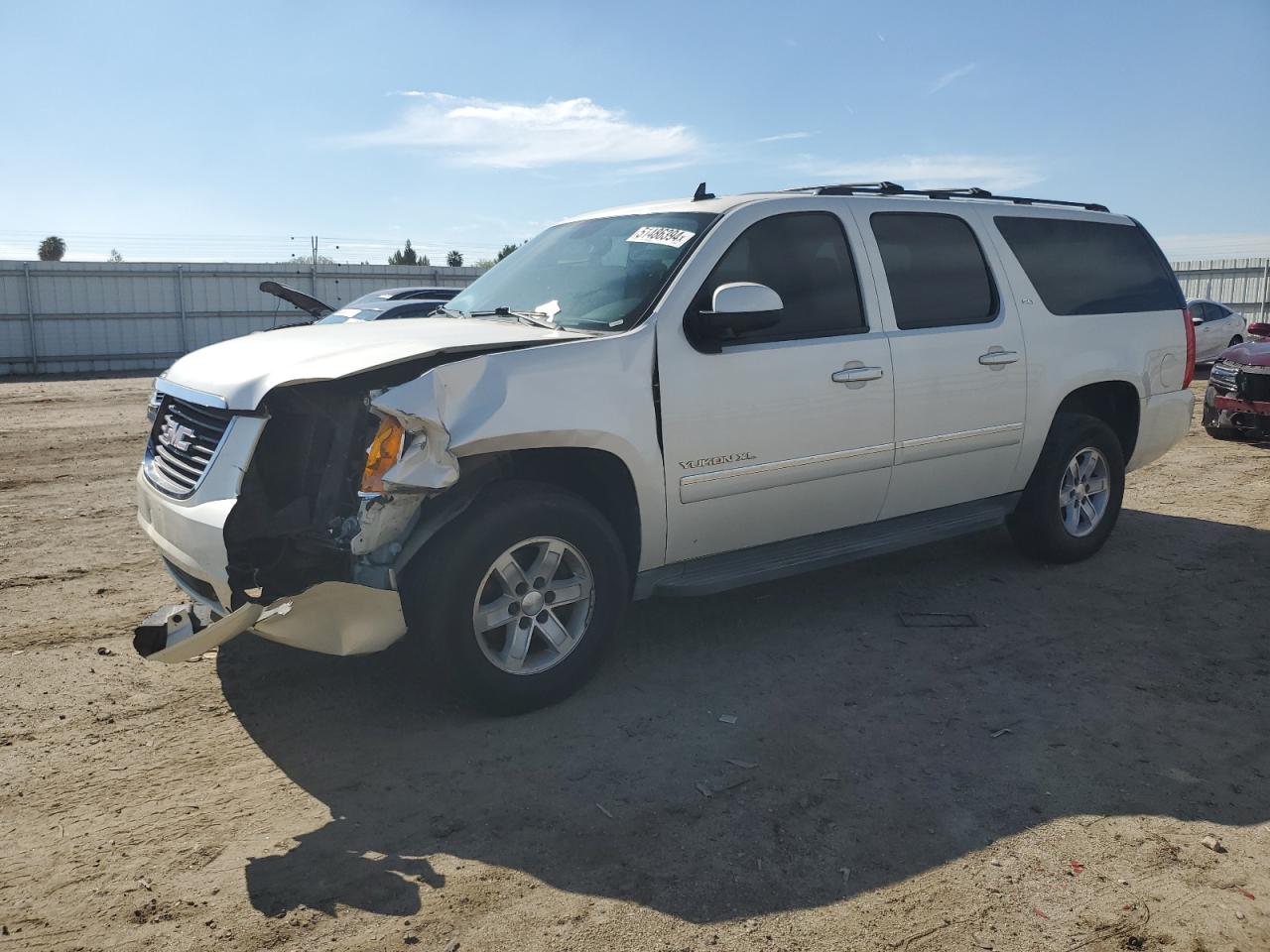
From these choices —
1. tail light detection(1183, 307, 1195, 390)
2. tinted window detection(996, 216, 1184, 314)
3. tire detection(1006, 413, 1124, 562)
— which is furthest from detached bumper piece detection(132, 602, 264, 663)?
tail light detection(1183, 307, 1195, 390)

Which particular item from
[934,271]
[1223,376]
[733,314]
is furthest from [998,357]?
[1223,376]

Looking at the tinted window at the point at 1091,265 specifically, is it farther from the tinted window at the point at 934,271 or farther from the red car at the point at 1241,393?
the red car at the point at 1241,393

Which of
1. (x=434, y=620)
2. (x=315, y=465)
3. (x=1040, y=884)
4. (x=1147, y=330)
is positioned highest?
(x=1147, y=330)

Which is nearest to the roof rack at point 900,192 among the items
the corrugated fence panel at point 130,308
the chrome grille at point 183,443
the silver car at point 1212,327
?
the chrome grille at point 183,443

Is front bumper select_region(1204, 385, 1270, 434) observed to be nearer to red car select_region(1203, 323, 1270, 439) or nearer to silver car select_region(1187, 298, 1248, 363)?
red car select_region(1203, 323, 1270, 439)

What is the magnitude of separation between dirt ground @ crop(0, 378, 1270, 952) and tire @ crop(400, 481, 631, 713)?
0.22 meters

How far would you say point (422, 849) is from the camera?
9.92ft

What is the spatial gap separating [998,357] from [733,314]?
1.97 metres

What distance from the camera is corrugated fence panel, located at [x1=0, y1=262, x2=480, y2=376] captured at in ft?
75.1

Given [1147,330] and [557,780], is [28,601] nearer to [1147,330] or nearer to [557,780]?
[557,780]

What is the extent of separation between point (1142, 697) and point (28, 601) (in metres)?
5.46

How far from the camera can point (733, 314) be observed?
4074 mm

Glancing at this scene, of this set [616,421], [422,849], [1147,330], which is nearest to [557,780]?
[422,849]

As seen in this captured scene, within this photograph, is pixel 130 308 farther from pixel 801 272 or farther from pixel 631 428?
pixel 631 428
